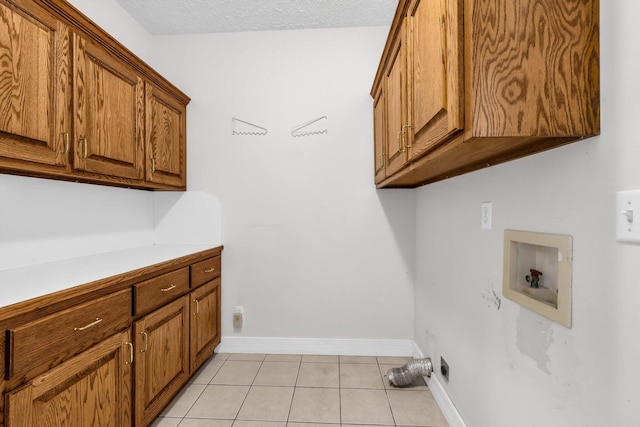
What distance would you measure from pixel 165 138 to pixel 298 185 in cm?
100

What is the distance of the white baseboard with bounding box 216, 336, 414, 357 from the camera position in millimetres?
2451

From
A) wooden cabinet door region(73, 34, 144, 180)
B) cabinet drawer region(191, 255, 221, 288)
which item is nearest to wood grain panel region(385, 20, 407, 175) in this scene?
cabinet drawer region(191, 255, 221, 288)

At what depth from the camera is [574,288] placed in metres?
0.87

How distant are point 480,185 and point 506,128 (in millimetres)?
626

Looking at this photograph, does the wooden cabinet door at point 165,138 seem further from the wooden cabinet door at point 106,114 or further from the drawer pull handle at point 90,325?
the drawer pull handle at point 90,325

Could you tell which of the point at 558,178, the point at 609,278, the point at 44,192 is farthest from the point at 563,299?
the point at 44,192

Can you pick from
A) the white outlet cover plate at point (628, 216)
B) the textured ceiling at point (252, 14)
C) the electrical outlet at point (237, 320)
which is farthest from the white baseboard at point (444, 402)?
the textured ceiling at point (252, 14)

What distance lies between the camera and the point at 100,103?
162cm

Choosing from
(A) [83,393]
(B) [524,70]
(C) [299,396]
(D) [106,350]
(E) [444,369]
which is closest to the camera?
(B) [524,70]

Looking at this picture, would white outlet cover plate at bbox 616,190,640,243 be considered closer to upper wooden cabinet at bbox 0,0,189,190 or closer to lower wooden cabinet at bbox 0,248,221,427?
lower wooden cabinet at bbox 0,248,221,427

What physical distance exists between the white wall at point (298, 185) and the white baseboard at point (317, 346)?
0.05 metres

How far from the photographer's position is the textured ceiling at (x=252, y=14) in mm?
2182

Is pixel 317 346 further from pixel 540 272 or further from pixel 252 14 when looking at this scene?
pixel 252 14

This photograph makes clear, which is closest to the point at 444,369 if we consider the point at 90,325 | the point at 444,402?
the point at 444,402
